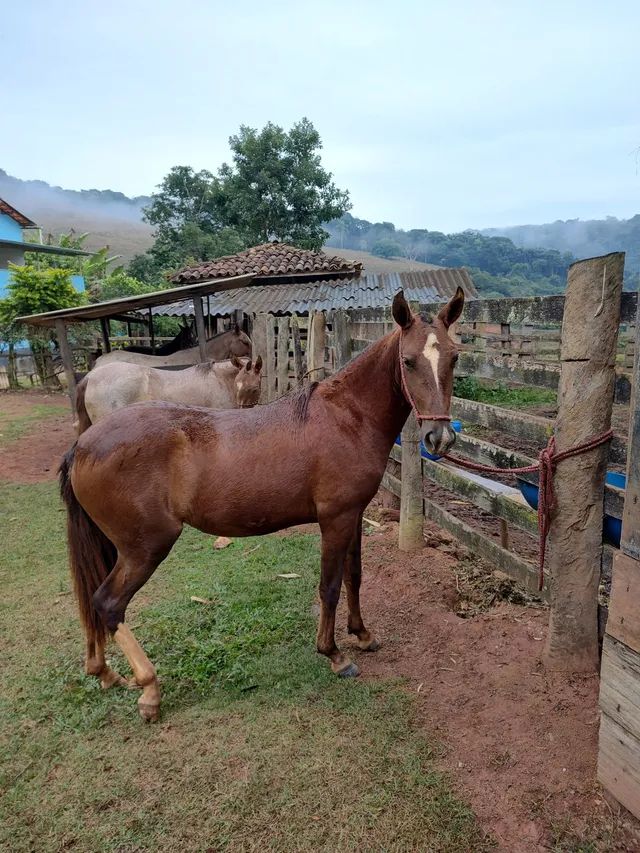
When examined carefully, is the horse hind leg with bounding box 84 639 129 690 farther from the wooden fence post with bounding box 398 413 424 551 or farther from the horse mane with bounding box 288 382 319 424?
the wooden fence post with bounding box 398 413 424 551

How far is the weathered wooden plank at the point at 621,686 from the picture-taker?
6.37ft

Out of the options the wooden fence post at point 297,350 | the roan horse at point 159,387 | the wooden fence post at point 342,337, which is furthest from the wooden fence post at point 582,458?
the wooden fence post at point 297,350

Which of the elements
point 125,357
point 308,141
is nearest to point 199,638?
point 125,357

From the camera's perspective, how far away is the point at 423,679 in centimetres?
299

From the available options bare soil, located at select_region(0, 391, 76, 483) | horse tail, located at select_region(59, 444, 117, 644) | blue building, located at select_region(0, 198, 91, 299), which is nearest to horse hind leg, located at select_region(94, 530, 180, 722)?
horse tail, located at select_region(59, 444, 117, 644)

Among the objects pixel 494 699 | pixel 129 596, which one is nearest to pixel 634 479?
pixel 494 699

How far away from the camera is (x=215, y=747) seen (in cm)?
254

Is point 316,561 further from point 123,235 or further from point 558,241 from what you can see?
point 558,241

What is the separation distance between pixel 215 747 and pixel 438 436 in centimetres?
186

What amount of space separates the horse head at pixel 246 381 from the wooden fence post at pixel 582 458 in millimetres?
4483

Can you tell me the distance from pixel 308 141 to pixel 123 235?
A: 81.9 m

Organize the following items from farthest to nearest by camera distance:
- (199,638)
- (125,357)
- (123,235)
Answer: (123,235) < (125,357) < (199,638)

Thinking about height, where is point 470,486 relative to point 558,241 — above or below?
below

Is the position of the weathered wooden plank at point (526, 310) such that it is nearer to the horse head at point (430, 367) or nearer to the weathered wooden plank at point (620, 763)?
the horse head at point (430, 367)
